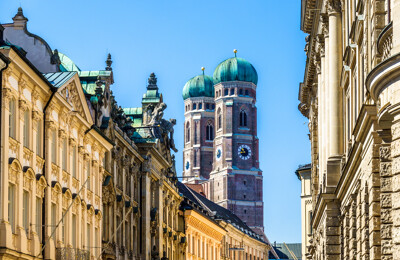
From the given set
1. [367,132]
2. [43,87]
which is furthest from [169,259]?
[367,132]

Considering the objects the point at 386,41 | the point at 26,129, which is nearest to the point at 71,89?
the point at 26,129

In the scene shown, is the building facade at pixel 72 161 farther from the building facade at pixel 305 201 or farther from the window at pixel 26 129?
the building facade at pixel 305 201

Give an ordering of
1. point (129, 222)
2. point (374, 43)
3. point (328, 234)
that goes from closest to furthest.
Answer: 1. point (374, 43)
2. point (328, 234)
3. point (129, 222)

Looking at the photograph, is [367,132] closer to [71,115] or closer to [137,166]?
[71,115]

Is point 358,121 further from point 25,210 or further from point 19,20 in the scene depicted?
point 19,20

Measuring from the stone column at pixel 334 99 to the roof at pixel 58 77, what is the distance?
1142cm

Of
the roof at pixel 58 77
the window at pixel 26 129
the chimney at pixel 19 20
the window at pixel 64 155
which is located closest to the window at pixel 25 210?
the window at pixel 26 129

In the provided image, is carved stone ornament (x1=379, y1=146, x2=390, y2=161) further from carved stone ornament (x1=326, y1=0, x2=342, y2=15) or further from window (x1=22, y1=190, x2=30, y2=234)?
window (x1=22, y1=190, x2=30, y2=234)

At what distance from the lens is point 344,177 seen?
104ft

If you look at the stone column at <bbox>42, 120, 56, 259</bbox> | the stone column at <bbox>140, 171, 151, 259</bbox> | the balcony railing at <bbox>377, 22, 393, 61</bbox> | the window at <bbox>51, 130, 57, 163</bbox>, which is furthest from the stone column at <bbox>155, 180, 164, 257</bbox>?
the balcony railing at <bbox>377, 22, 393, 61</bbox>

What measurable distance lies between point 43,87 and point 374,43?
19.9 metres

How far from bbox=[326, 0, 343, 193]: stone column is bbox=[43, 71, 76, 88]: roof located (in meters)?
11.4

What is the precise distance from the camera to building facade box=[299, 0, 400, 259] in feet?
62.6

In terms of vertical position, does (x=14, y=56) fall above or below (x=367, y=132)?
above
